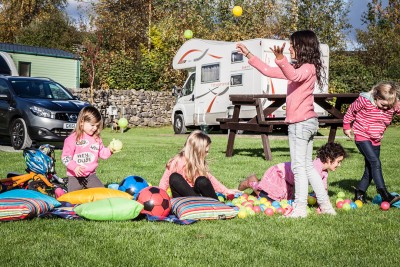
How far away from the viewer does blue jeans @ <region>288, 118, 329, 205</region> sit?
575cm

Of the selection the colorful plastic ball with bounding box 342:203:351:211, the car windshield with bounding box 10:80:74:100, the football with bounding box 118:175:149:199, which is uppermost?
the car windshield with bounding box 10:80:74:100

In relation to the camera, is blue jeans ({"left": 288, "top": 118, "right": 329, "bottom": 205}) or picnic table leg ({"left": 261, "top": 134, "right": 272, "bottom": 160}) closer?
blue jeans ({"left": 288, "top": 118, "right": 329, "bottom": 205})

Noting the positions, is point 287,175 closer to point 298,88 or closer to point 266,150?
point 298,88

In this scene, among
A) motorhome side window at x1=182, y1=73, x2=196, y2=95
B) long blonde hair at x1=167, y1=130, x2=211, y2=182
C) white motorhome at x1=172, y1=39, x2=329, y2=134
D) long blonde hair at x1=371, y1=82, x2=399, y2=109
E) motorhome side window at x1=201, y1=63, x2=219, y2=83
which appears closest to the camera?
long blonde hair at x1=167, y1=130, x2=211, y2=182

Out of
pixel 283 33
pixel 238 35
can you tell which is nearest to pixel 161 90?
pixel 238 35

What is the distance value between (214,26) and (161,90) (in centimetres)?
702

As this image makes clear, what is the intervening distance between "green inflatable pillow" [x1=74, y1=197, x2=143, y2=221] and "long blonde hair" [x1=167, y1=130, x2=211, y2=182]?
3.57ft

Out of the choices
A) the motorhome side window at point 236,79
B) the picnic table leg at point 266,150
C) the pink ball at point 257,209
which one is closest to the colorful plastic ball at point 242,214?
the pink ball at point 257,209

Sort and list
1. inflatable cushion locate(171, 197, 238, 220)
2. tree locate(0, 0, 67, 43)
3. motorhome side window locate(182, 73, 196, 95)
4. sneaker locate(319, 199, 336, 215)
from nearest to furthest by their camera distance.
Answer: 1. inflatable cushion locate(171, 197, 238, 220)
2. sneaker locate(319, 199, 336, 215)
3. motorhome side window locate(182, 73, 196, 95)
4. tree locate(0, 0, 67, 43)

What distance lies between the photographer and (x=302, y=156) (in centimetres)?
576

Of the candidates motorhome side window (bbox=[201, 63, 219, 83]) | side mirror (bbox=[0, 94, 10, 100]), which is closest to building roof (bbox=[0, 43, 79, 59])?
motorhome side window (bbox=[201, 63, 219, 83])

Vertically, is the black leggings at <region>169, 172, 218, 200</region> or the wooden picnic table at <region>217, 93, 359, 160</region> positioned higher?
the wooden picnic table at <region>217, 93, 359, 160</region>

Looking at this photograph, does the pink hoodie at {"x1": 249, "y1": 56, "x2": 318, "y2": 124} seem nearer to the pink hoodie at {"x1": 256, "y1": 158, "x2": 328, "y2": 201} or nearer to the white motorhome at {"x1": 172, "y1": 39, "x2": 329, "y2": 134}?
the pink hoodie at {"x1": 256, "y1": 158, "x2": 328, "y2": 201}

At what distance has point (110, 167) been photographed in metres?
10.3
